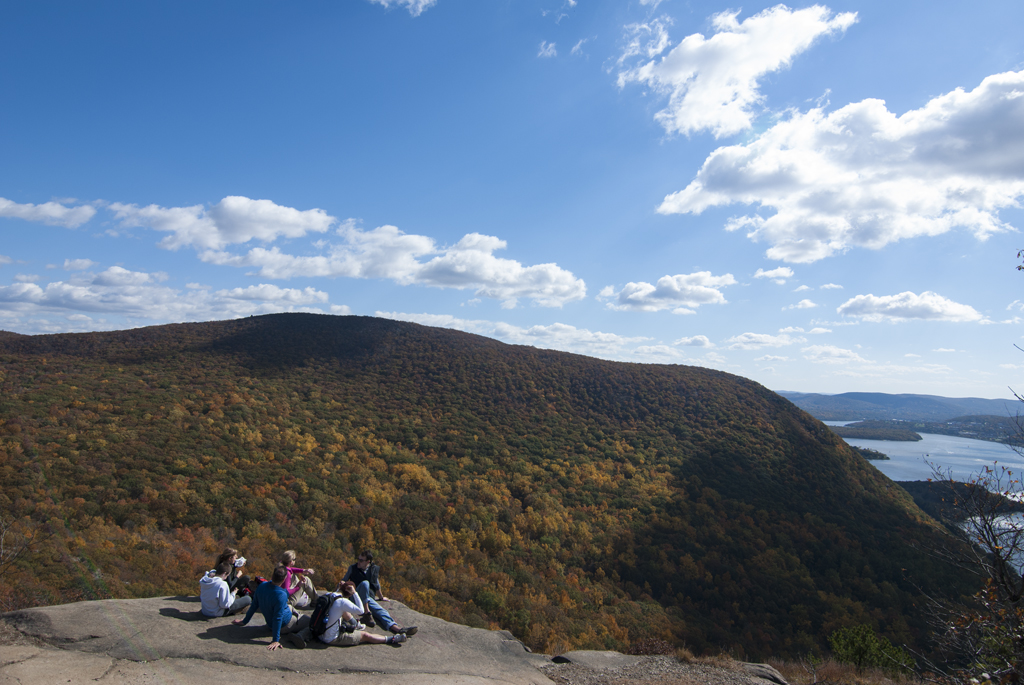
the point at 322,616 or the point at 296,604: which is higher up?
the point at 322,616

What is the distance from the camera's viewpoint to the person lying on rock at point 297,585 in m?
7.10

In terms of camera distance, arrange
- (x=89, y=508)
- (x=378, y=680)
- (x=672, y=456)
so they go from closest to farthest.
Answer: (x=378, y=680), (x=89, y=508), (x=672, y=456)

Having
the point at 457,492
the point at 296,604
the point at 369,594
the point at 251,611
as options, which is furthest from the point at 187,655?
the point at 457,492

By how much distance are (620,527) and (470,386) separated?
809 inches

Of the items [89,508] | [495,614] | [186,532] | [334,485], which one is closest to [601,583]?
[495,614]

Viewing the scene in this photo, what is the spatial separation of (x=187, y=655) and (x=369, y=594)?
2662 mm

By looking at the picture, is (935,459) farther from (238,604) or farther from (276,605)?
(238,604)

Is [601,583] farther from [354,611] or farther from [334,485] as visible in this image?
[354,611]

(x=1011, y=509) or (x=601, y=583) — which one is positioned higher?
(x=1011, y=509)

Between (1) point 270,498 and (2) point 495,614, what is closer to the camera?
(2) point 495,614

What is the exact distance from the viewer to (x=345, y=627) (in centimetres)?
702

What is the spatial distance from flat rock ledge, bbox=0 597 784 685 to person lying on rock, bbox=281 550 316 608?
0.58 metres

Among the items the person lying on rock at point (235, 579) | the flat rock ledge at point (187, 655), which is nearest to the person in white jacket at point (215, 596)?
the flat rock ledge at point (187, 655)

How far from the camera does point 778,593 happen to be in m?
23.0
